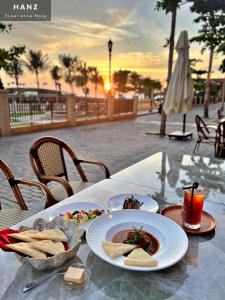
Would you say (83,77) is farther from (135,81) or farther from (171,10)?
(171,10)

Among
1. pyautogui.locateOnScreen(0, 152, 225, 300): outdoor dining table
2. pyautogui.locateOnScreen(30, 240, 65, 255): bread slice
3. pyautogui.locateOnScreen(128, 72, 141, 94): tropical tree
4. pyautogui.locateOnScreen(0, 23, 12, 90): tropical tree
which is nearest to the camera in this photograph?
pyautogui.locateOnScreen(0, 152, 225, 300): outdoor dining table

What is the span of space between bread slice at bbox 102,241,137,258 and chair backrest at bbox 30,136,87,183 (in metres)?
1.33

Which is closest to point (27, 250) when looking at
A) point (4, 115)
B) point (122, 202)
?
point (122, 202)

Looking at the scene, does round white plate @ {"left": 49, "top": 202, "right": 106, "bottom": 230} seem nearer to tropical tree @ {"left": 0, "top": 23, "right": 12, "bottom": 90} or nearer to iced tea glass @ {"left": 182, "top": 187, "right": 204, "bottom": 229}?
iced tea glass @ {"left": 182, "top": 187, "right": 204, "bottom": 229}

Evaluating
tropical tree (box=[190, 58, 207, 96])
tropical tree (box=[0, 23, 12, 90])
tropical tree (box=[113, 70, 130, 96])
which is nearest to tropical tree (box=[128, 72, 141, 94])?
tropical tree (box=[113, 70, 130, 96])

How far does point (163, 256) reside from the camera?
960mm

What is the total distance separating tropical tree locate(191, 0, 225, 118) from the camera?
8398 millimetres

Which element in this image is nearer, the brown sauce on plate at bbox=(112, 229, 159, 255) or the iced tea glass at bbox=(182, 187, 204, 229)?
the brown sauce on plate at bbox=(112, 229, 159, 255)

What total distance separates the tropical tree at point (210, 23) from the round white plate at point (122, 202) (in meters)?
8.64

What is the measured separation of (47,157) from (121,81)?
29004mm

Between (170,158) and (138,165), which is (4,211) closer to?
(138,165)

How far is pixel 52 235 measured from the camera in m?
1.00

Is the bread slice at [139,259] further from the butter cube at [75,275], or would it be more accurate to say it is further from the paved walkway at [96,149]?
the paved walkway at [96,149]

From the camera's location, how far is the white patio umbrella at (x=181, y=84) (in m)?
5.42
